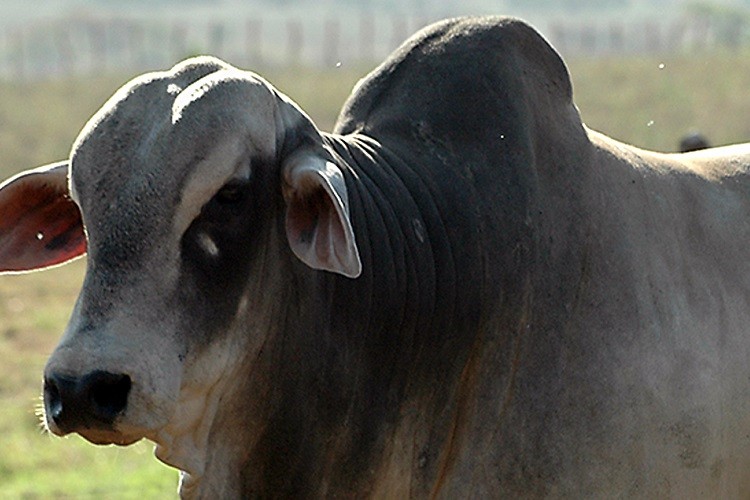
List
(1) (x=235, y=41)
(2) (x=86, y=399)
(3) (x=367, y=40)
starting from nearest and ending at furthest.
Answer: (2) (x=86, y=399)
(3) (x=367, y=40)
(1) (x=235, y=41)

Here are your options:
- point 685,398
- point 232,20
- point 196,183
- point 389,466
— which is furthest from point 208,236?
point 232,20

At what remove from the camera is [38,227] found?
4121mm

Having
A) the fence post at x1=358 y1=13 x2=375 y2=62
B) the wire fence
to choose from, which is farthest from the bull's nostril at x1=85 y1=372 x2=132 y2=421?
the fence post at x1=358 y1=13 x2=375 y2=62

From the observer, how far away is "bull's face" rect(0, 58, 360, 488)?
3.51 meters

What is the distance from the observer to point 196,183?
363cm

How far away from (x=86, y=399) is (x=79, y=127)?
35621 mm

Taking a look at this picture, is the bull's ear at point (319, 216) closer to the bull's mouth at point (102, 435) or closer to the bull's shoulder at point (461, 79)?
the bull's mouth at point (102, 435)

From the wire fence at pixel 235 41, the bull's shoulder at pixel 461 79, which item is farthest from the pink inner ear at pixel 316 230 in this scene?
the wire fence at pixel 235 41

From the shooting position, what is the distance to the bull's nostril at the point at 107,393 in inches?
135

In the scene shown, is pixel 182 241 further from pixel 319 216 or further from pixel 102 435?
pixel 102 435

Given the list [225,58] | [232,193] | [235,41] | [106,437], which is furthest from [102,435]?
[235,41]

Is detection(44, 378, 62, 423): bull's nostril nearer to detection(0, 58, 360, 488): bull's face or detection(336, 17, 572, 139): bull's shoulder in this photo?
detection(0, 58, 360, 488): bull's face

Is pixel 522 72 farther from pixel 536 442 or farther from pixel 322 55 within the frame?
pixel 322 55

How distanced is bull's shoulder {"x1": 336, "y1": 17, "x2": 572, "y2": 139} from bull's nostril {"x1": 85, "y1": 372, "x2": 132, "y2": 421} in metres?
1.35
